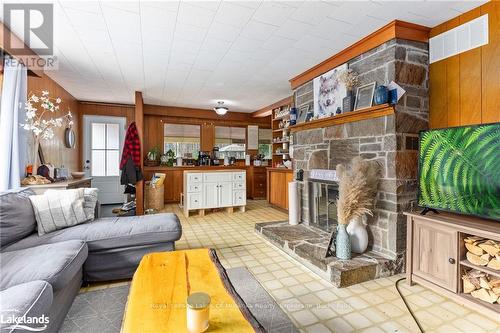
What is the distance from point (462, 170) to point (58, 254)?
10.4ft

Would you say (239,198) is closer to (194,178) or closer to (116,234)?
(194,178)

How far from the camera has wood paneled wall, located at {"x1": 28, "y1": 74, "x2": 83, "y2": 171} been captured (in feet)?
12.1

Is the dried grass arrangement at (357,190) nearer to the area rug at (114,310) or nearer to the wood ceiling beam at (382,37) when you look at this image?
the area rug at (114,310)

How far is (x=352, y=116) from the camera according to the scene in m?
2.84

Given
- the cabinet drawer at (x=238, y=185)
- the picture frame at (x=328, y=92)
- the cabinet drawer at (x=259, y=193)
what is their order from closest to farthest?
1. the picture frame at (x=328, y=92)
2. the cabinet drawer at (x=238, y=185)
3. the cabinet drawer at (x=259, y=193)

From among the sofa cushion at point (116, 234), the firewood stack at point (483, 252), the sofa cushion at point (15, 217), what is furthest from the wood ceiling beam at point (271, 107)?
the sofa cushion at point (15, 217)

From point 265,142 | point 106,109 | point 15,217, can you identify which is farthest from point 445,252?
point 106,109

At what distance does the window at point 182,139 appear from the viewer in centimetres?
671

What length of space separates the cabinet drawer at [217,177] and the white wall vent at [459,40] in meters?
3.78

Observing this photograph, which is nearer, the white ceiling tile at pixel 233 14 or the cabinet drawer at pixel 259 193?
the white ceiling tile at pixel 233 14

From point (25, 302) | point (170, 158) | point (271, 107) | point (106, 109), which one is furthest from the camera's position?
point (170, 158)

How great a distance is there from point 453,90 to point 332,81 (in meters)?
1.33

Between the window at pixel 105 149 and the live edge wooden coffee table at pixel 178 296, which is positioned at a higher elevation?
the window at pixel 105 149

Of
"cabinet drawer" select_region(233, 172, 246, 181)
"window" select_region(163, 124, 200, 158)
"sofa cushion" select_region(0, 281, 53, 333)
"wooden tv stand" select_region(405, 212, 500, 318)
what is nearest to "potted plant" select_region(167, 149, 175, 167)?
"window" select_region(163, 124, 200, 158)
